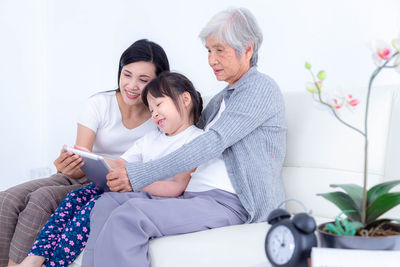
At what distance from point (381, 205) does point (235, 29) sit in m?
0.98

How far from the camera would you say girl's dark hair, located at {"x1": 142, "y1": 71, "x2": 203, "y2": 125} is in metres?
1.82

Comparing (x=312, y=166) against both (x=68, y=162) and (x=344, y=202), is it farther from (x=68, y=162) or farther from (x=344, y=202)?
(x=68, y=162)

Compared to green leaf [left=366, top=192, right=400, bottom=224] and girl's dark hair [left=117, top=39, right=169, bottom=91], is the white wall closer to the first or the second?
girl's dark hair [left=117, top=39, right=169, bottom=91]

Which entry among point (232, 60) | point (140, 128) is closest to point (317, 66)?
point (232, 60)

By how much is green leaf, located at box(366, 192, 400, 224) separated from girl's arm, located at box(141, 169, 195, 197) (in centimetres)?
90

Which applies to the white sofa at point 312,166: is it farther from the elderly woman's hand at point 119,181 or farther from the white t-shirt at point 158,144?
the white t-shirt at point 158,144

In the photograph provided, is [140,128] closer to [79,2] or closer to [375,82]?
[375,82]

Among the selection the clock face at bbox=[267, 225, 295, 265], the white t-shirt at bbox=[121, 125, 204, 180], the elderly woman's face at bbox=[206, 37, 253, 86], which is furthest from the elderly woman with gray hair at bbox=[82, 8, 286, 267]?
the clock face at bbox=[267, 225, 295, 265]

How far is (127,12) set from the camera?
3379 mm

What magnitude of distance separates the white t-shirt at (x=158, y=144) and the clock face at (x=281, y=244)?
2.81 feet

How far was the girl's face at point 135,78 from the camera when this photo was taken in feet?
6.86

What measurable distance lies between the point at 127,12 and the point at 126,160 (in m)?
1.84

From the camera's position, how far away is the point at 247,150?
5.33ft

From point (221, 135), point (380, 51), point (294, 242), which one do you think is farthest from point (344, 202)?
point (221, 135)
